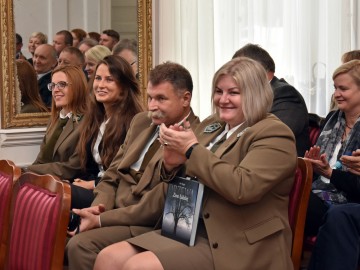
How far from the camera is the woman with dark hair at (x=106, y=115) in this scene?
4.76m

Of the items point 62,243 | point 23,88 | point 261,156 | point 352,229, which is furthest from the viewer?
point 23,88

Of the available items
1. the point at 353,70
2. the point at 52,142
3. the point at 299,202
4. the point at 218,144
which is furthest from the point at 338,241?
the point at 52,142

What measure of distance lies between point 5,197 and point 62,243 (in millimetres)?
564

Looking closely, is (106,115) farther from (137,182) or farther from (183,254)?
(183,254)

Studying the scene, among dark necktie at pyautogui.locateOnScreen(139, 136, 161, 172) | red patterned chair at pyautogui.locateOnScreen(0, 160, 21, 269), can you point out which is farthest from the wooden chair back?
red patterned chair at pyautogui.locateOnScreen(0, 160, 21, 269)

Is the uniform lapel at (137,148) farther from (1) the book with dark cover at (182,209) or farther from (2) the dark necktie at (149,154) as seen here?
(1) the book with dark cover at (182,209)

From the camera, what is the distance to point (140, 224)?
13.0 ft

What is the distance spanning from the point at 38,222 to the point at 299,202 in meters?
1.15

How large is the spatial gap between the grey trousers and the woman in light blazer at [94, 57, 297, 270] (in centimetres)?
32

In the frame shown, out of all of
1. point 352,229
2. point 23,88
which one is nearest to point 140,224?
point 352,229

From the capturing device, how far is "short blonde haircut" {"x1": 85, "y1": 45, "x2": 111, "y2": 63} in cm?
593

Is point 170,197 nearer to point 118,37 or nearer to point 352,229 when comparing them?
point 352,229

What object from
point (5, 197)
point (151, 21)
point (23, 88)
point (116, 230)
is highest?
point (151, 21)

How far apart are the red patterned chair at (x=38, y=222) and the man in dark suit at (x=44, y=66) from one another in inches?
93.4
